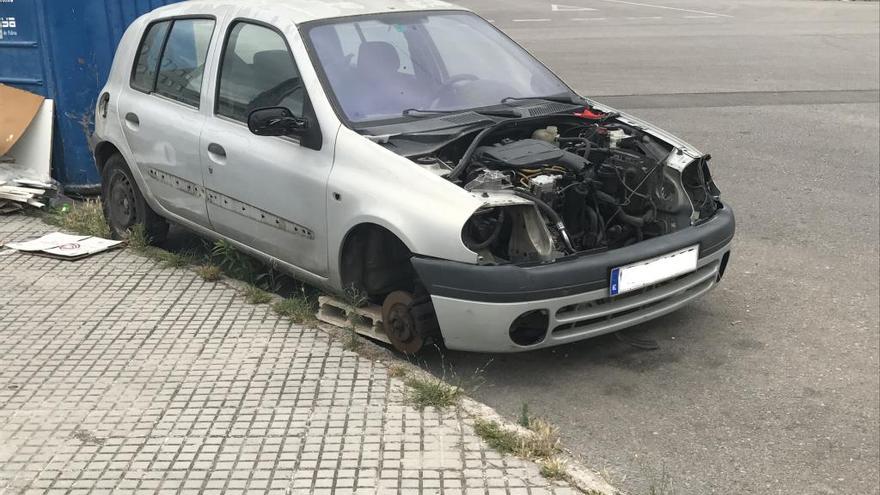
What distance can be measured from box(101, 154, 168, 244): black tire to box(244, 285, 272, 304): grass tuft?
1.31m

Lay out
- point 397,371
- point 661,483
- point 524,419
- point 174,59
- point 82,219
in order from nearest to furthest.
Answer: point 661,483
point 524,419
point 397,371
point 174,59
point 82,219

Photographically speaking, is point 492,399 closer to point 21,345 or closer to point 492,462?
point 492,462

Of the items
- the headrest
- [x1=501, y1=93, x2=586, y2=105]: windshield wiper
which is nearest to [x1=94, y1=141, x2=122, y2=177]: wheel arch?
the headrest

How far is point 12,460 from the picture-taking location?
389 cm

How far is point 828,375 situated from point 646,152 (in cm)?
144

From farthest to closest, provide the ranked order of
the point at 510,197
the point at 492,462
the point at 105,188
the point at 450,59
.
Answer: the point at 105,188, the point at 450,59, the point at 510,197, the point at 492,462

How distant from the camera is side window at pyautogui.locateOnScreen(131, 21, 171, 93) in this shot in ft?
21.1

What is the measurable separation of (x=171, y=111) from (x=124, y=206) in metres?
1.06

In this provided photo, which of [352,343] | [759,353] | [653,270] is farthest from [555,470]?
[759,353]

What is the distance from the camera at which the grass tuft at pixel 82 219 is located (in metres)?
7.10

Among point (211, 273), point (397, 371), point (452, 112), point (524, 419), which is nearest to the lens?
point (524, 419)

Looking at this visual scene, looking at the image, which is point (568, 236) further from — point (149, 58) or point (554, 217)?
point (149, 58)

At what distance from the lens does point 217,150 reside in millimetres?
5695

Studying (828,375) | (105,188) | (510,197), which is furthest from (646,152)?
(105,188)
